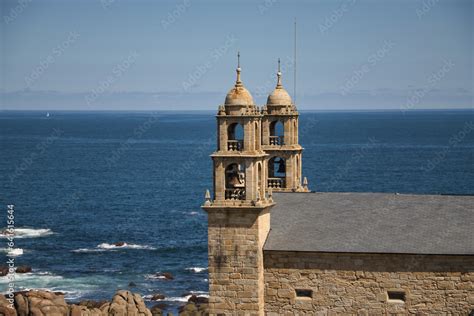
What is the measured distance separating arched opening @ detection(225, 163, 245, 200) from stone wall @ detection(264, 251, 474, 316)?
256cm

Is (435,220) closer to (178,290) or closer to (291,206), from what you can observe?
(291,206)

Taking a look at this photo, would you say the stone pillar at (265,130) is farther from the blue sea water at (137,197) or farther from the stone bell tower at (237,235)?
the blue sea water at (137,197)

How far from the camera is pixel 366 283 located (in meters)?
35.0

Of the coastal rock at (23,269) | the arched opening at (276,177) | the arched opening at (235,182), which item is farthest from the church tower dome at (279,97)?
Answer: the coastal rock at (23,269)

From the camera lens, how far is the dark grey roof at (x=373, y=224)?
3475cm

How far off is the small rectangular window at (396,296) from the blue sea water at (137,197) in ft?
88.5

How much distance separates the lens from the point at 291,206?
3844cm

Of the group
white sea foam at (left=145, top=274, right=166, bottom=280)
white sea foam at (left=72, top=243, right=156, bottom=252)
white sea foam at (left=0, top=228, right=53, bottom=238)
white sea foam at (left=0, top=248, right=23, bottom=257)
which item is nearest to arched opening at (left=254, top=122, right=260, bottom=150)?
white sea foam at (left=145, top=274, right=166, bottom=280)

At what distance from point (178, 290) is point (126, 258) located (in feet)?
42.0

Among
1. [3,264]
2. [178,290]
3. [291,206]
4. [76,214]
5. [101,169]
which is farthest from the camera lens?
[101,169]

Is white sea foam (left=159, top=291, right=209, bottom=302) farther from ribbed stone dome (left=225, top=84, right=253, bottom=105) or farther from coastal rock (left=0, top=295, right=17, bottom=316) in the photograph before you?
ribbed stone dome (left=225, top=84, right=253, bottom=105)

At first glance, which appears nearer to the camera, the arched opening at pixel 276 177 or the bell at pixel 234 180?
the bell at pixel 234 180

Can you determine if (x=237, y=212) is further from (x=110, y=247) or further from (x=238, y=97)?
(x=110, y=247)

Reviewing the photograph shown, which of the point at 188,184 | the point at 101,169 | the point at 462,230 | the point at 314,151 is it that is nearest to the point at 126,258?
the point at 462,230
